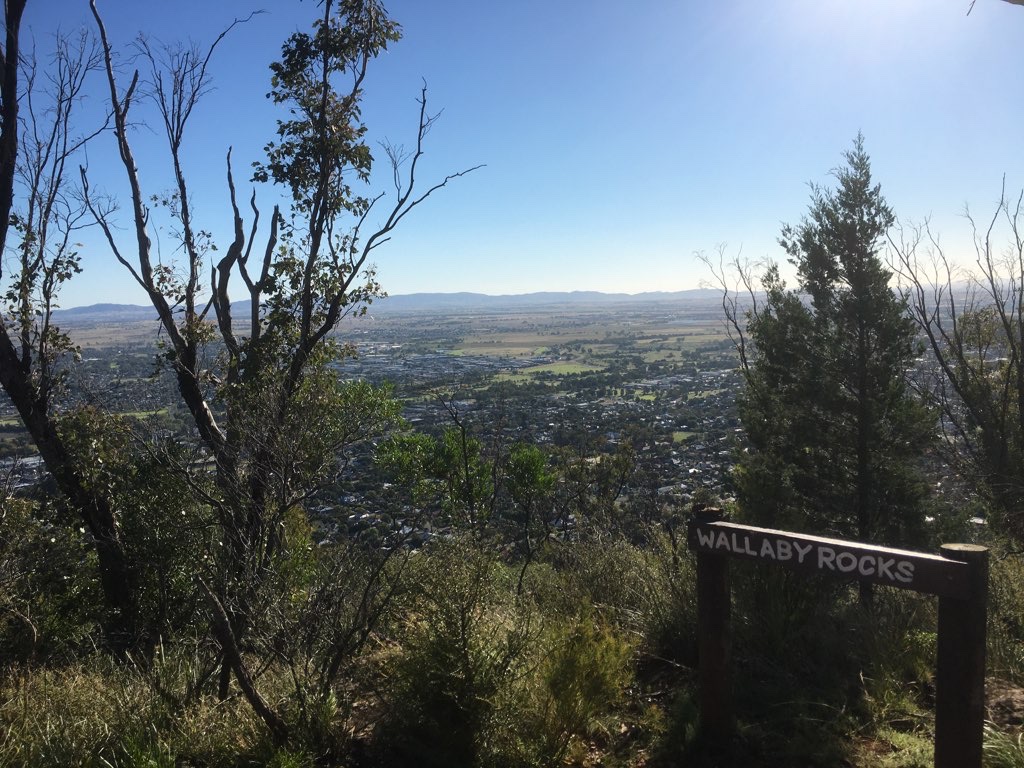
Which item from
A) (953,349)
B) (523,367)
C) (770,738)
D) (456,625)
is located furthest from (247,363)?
(523,367)

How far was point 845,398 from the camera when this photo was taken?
11.5 m

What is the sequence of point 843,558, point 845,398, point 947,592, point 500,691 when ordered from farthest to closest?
point 845,398 → point 500,691 → point 843,558 → point 947,592

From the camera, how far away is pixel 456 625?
3033 mm

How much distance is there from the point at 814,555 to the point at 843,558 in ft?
0.35

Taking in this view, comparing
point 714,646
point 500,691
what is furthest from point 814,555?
point 500,691

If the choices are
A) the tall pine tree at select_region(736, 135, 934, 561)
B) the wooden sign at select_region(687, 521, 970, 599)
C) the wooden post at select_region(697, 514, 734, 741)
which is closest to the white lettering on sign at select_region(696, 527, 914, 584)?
the wooden sign at select_region(687, 521, 970, 599)

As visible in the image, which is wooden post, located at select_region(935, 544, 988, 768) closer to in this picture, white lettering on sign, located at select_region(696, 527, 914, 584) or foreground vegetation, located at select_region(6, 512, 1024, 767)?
white lettering on sign, located at select_region(696, 527, 914, 584)

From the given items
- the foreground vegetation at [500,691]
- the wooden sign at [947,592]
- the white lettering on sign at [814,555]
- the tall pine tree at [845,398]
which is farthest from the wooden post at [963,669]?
the tall pine tree at [845,398]

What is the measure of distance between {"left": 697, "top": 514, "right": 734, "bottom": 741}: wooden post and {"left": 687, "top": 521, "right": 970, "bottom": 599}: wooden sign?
15 centimetres

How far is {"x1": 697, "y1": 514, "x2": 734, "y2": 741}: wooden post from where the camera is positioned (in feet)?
10.3

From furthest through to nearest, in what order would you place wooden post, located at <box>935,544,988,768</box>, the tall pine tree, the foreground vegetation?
the tall pine tree, the foreground vegetation, wooden post, located at <box>935,544,988,768</box>

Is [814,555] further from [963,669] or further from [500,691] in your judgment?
[500,691]

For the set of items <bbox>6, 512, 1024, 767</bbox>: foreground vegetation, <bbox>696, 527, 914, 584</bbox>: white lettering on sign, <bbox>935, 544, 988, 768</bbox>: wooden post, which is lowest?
<bbox>6, 512, 1024, 767</bbox>: foreground vegetation

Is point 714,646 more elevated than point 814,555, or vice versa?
point 814,555
